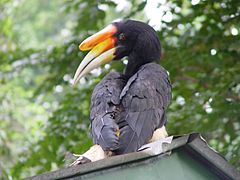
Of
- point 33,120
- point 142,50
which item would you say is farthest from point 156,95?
point 33,120

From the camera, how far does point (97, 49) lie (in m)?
3.42

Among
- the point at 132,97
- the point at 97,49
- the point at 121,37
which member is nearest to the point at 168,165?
the point at 132,97

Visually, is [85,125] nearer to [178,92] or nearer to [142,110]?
[178,92]

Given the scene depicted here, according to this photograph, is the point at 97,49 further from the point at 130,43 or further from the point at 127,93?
the point at 127,93

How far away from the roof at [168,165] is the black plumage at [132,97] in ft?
0.75

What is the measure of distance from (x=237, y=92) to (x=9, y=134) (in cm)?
248

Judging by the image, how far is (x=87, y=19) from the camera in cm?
454

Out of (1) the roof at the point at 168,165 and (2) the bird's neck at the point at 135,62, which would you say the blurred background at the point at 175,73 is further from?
(1) the roof at the point at 168,165

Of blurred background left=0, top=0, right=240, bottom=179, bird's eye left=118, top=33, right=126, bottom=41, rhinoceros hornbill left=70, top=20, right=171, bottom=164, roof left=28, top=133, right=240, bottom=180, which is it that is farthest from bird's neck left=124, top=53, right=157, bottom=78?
roof left=28, top=133, right=240, bottom=180

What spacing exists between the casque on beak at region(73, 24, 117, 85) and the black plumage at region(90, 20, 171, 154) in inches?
2.0

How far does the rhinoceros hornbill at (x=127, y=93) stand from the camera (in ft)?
9.46

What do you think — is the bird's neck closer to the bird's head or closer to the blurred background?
the bird's head

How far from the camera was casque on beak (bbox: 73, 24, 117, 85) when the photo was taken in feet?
10.9

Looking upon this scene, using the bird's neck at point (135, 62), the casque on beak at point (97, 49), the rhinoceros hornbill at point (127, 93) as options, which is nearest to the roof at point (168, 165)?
the rhinoceros hornbill at point (127, 93)
